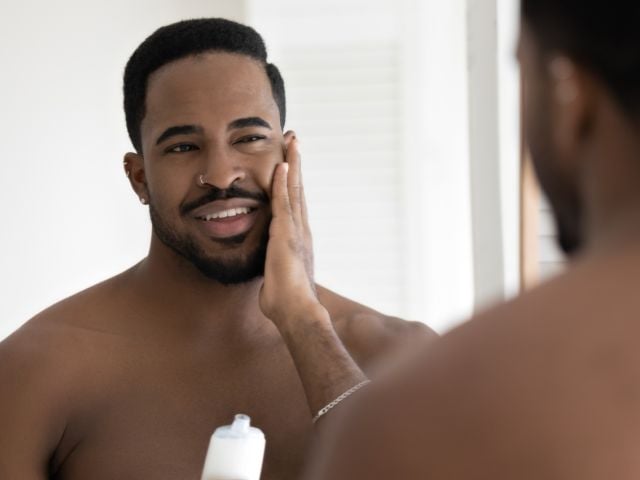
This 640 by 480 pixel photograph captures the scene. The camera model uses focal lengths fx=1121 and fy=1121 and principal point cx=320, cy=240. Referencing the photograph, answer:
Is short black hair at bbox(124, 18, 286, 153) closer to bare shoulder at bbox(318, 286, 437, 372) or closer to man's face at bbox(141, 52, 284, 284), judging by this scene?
man's face at bbox(141, 52, 284, 284)

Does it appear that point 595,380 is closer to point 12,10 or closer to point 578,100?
point 578,100

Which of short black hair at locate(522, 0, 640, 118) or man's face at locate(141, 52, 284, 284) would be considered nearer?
short black hair at locate(522, 0, 640, 118)

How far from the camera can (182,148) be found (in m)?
1.64

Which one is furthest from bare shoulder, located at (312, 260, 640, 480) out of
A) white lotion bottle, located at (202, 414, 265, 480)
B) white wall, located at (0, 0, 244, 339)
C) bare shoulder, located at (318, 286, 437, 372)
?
white wall, located at (0, 0, 244, 339)

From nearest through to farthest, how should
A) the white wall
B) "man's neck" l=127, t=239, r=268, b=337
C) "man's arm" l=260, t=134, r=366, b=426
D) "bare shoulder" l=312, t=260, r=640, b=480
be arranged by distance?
"bare shoulder" l=312, t=260, r=640, b=480
"man's arm" l=260, t=134, r=366, b=426
"man's neck" l=127, t=239, r=268, b=337
the white wall

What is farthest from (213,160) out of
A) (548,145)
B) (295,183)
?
(548,145)

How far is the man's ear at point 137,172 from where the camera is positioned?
1.73m

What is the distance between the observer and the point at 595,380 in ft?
1.71

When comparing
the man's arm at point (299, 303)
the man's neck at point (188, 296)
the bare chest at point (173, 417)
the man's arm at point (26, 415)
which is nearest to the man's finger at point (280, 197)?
the man's arm at point (299, 303)

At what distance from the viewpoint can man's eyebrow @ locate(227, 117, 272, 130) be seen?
64.1 inches

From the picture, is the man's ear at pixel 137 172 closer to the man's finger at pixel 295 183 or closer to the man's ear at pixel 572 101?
the man's finger at pixel 295 183

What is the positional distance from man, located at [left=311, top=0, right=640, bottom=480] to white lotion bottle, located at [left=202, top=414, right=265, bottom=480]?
67 cm

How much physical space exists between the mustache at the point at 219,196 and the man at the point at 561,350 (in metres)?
1.03

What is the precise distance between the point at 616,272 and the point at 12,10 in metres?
2.20
